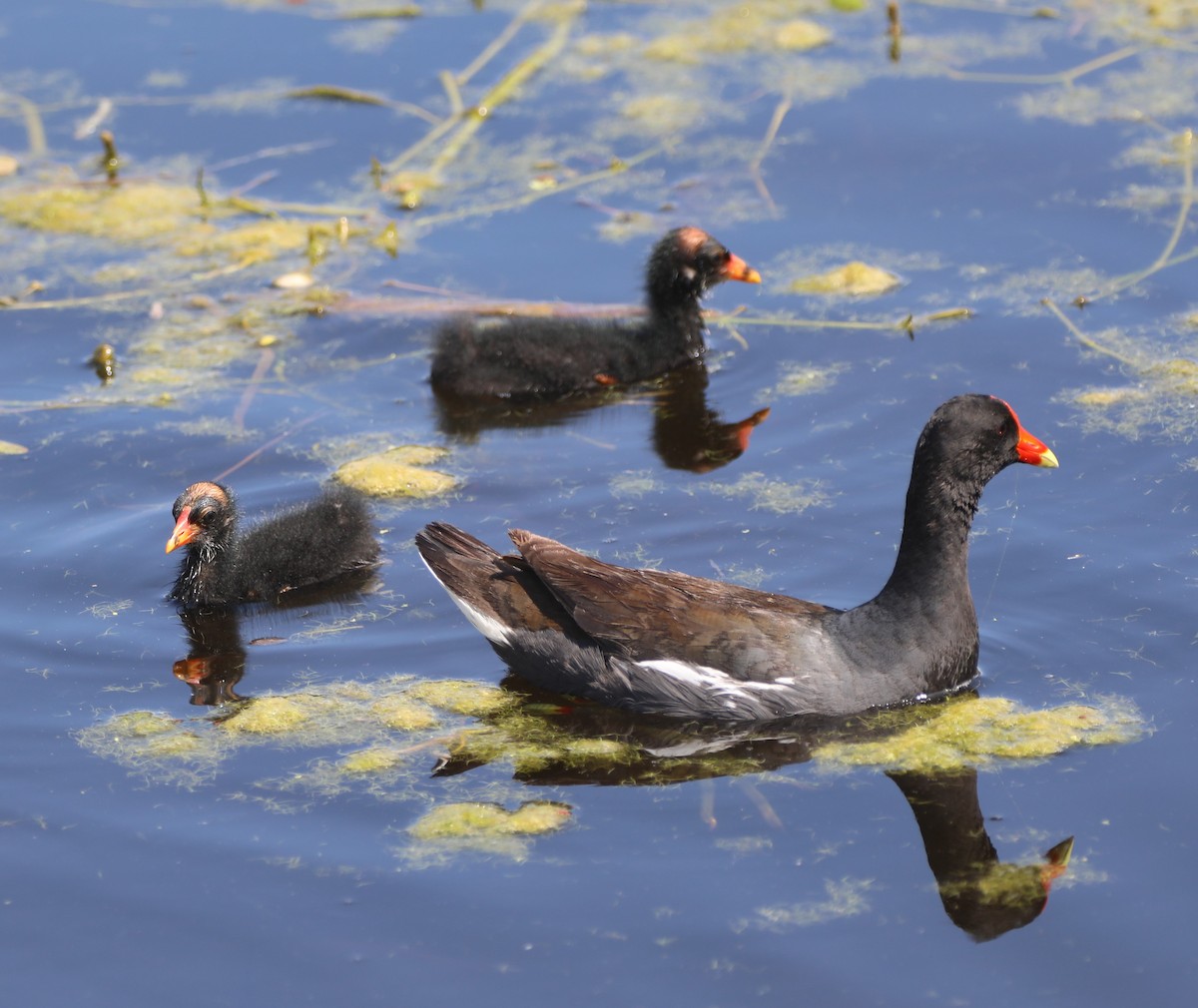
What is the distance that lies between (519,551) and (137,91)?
6337 mm

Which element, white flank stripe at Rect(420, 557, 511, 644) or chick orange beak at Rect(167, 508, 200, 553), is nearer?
white flank stripe at Rect(420, 557, 511, 644)

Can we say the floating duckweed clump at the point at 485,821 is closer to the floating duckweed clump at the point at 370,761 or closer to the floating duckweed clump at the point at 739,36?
the floating duckweed clump at the point at 370,761

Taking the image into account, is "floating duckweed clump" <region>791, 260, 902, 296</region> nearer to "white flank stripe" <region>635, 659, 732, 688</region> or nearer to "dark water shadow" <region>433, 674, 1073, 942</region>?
"dark water shadow" <region>433, 674, 1073, 942</region>

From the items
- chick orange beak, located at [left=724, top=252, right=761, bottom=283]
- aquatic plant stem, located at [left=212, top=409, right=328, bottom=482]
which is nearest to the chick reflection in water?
aquatic plant stem, located at [left=212, top=409, right=328, bottom=482]

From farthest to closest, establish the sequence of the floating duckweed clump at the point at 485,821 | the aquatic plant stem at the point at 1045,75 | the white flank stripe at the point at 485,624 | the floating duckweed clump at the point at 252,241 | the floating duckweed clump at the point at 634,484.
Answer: the aquatic plant stem at the point at 1045,75, the floating duckweed clump at the point at 252,241, the floating duckweed clump at the point at 634,484, the white flank stripe at the point at 485,624, the floating duckweed clump at the point at 485,821

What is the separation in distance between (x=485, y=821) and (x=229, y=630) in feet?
5.60

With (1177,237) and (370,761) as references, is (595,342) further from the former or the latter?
(370,761)

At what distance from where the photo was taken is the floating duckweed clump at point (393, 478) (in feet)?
23.4

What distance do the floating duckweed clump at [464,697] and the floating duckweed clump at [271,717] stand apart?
366mm

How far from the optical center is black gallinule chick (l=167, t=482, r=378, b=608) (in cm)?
639

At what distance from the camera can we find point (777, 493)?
695cm

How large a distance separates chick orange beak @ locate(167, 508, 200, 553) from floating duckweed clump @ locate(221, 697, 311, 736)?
0.85 m

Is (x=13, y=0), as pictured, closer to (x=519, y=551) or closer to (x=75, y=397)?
(x=75, y=397)

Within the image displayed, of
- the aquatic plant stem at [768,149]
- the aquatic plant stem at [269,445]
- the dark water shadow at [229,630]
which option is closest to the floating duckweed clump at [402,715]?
the dark water shadow at [229,630]
